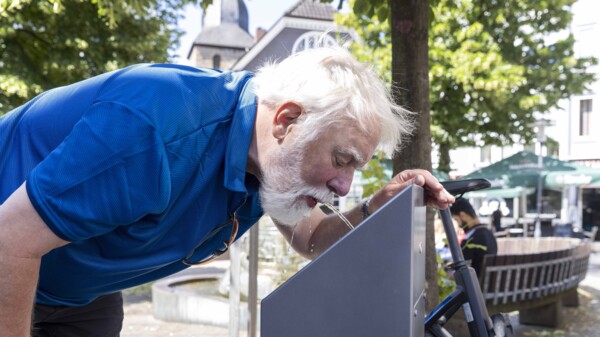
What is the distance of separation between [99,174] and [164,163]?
13 cm

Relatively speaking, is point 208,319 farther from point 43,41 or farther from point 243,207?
point 43,41

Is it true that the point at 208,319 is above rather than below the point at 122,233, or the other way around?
below

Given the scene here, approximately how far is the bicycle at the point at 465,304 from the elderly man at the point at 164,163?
0.39m

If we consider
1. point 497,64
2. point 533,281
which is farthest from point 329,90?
point 497,64

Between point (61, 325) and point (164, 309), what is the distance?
14.3 ft

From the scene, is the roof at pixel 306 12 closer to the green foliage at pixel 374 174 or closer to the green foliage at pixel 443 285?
the green foliage at pixel 374 174

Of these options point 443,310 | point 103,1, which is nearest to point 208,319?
point 103,1

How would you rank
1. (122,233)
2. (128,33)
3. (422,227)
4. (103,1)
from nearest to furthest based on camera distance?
(422,227) < (122,233) < (103,1) < (128,33)

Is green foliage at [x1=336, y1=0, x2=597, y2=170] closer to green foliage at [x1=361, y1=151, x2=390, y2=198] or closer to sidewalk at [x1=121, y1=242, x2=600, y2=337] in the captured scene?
sidewalk at [x1=121, y1=242, x2=600, y2=337]

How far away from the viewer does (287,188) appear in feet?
4.75

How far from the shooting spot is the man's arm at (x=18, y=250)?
1.10 metres

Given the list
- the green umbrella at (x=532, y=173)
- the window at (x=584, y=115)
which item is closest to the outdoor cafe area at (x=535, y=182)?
the green umbrella at (x=532, y=173)

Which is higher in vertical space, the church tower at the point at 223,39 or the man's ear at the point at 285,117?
the church tower at the point at 223,39

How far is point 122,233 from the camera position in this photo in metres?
1.30
